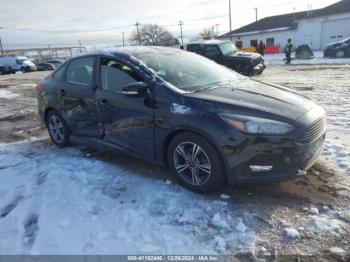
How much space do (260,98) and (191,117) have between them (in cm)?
85

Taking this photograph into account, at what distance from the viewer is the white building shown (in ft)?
115

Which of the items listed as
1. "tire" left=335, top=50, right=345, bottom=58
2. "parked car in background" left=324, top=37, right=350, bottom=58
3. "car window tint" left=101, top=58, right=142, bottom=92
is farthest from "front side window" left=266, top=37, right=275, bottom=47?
"car window tint" left=101, top=58, right=142, bottom=92

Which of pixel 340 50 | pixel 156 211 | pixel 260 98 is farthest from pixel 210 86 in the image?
pixel 340 50

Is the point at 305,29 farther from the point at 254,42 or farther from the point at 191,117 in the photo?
the point at 191,117

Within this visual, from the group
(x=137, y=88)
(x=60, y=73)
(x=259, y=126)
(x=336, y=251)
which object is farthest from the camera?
(x=60, y=73)

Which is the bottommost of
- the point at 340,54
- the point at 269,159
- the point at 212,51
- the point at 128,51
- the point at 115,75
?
the point at 269,159

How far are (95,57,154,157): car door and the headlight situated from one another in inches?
42.8

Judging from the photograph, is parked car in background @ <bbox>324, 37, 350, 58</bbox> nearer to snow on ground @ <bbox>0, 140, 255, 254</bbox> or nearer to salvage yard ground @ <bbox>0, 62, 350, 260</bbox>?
salvage yard ground @ <bbox>0, 62, 350, 260</bbox>

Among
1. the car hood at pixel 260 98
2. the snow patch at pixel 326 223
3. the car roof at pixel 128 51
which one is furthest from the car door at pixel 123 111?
the snow patch at pixel 326 223

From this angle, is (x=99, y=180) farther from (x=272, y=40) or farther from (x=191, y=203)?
(x=272, y=40)

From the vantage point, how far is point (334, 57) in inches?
915

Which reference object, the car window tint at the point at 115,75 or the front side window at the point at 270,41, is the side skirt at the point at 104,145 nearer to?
the car window tint at the point at 115,75

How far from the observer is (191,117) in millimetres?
3584

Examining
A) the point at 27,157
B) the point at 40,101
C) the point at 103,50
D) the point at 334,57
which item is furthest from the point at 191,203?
the point at 334,57
